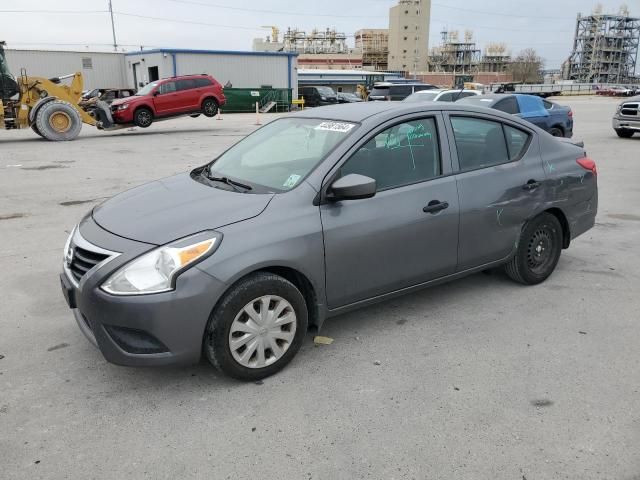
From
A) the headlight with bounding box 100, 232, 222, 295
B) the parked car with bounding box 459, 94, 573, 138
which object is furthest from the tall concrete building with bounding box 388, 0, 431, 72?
the headlight with bounding box 100, 232, 222, 295

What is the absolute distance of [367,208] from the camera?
352 cm

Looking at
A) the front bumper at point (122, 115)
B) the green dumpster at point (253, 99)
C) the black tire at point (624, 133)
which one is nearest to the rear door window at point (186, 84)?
the front bumper at point (122, 115)

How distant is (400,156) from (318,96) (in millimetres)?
34802

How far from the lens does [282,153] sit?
3.94m

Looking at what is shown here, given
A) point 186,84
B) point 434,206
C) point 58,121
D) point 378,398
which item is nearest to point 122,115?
point 186,84

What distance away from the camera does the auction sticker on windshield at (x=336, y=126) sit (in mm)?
3684

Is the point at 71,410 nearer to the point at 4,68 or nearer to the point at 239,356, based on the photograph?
the point at 239,356

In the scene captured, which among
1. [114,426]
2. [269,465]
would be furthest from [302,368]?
[114,426]

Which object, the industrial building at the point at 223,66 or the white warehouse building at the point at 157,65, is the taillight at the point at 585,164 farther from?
the white warehouse building at the point at 157,65

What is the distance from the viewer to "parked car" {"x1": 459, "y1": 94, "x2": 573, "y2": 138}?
1238cm

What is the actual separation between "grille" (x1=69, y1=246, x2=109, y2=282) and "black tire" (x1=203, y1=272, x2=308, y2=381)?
0.72 meters

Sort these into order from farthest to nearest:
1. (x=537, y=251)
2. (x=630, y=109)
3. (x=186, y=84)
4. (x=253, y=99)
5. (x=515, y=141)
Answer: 1. (x=253, y=99)
2. (x=186, y=84)
3. (x=630, y=109)
4. (x=537, y=251)
5. (x=515, y=141)

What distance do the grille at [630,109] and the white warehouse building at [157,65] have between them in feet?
86.4

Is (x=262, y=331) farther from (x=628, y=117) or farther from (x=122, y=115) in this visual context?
(x=122, y=115)
